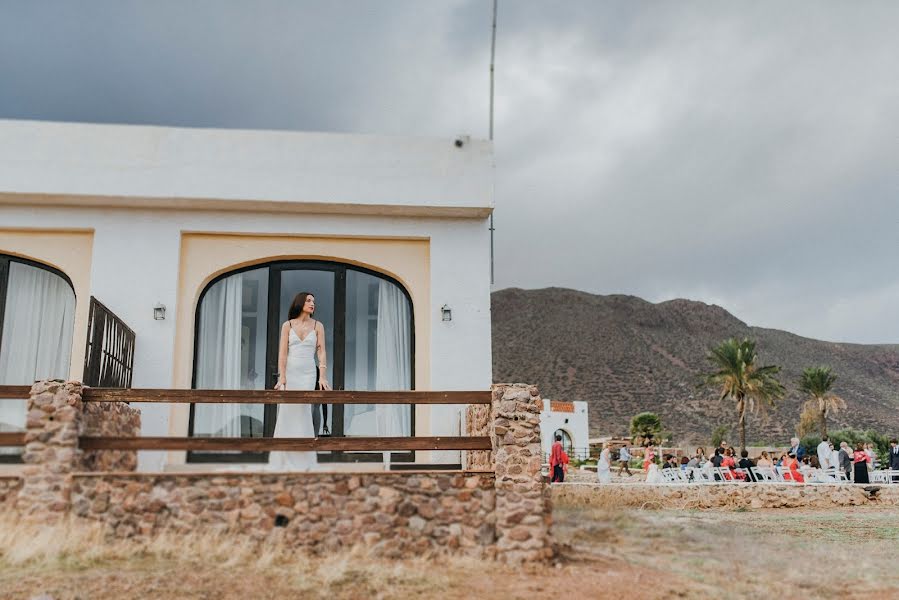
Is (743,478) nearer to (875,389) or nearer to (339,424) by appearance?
(339,424)

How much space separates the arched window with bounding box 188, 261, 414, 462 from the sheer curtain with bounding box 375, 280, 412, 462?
12 millimetres

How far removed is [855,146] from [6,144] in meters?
27.4

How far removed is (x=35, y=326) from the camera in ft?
32.3

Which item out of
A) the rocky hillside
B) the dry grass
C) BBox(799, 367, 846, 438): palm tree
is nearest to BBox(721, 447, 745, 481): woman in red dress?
the dry grass

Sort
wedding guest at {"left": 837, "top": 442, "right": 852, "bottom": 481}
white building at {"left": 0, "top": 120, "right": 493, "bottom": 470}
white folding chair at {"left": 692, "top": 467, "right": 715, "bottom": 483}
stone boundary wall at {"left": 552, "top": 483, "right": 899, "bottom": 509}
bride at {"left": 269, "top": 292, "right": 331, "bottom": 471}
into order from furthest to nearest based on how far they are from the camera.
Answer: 1. wedding guest at {"left": 837, "top": 442, "right": 852, "bottom": 481}
2. white folding chair at {"left": 692, "top": 467, "right": 715, "bottom": 483}
3. stone boundary wall at {"left": 552, "top": 483, "right": 899, "bottom": 509}
4. white building at {"left": 0, "top": 120, "right": 493, "bottom": 470}
5. bride at {"left": 269, "top": 292, "right": 331, "bottom": 471}

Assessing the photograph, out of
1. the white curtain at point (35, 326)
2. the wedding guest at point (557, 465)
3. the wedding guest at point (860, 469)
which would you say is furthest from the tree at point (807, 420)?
the white curtain at point (35, 326)

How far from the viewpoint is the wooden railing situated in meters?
6.88

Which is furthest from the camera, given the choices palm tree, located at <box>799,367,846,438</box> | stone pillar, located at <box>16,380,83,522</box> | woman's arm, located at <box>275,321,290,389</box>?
palm tree, located at <box>799,367,846,438</box>

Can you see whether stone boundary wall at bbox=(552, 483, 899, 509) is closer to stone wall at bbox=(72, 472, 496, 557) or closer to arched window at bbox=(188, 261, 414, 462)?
arched window at bbox=(188, 261, 414, 462)

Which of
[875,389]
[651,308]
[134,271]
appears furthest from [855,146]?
[651,308]

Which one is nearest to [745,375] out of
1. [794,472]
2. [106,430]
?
[794,472]

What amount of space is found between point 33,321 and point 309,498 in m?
5.22

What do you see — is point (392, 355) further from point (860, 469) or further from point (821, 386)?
point (821, 386)

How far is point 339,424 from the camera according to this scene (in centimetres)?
970
